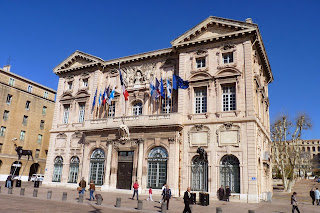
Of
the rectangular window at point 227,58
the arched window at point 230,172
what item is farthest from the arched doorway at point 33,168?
the rectangular window at point 227,58

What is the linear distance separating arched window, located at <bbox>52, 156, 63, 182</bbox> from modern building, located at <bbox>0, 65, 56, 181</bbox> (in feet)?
36.0

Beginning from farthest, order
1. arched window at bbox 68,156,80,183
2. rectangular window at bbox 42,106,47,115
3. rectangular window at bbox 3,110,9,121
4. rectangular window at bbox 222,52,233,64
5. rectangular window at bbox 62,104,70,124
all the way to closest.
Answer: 1. rectangular window at bbox 42,106,47,115
2. rectangular window at bbox 3,110,9,121
3. rectangular window at bbox 62,104,70,124
4. arched window at bbox 68,156,80,183
5. rectangular window at bbox 222,52,233,64

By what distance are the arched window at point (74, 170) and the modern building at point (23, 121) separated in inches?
523

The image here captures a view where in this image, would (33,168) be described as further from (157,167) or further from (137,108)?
(157,167)

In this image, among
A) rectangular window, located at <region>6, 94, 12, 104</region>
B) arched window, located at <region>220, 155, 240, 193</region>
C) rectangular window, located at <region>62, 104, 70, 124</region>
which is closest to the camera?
arched window, located at <region>220, 155, 240, 193</region>

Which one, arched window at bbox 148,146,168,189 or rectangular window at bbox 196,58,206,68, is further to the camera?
rectangular window at bbox 196,58,206,68

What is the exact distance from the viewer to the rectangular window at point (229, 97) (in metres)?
24.0

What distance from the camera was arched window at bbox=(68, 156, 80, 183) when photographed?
28866 mm

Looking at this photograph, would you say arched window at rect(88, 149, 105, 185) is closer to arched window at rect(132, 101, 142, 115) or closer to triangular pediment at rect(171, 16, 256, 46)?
arched window at rect(132, 101, 142, 115)

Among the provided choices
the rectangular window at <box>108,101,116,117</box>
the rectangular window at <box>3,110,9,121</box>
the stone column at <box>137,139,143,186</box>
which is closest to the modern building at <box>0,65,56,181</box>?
the rectangular window at <box>3,110,9,121</box>

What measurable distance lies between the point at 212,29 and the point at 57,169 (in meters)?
21.4

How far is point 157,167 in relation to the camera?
24.6 metres

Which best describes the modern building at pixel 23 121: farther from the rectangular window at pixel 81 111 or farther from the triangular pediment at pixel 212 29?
the triangular pediment at pixel 212 29

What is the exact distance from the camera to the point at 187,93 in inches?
1009
